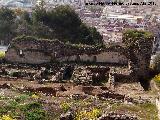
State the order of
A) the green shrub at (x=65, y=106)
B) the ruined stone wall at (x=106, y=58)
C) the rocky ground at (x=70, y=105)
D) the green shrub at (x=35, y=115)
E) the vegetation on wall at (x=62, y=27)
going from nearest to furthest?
the green shrub at (x=35, y=115)
the rocky ground at (x=70, y=105)
the green shrub at (x=65, y=106)
the ruined stone wall at (x=106, y=58)
the vegetation on wall at (x=62, y=27)

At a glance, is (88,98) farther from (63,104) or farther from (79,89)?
(79,89)

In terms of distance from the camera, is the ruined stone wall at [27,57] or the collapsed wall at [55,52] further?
the ruined stone wall at [27,57]

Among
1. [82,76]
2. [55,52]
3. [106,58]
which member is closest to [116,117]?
[82,76]

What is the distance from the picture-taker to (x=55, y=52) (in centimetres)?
3269

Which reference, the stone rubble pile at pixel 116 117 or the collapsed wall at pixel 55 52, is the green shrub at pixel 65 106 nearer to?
the stone rubble pile at pixel 116 117

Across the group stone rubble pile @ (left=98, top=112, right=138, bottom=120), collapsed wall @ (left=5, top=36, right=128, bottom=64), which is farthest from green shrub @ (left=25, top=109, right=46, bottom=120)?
collapsed wall @ (left=5, top=36, right=128, bottom=64)

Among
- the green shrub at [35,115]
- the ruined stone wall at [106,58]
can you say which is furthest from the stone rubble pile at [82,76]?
the green shrub at [35,115]

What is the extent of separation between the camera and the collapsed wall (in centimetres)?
3250

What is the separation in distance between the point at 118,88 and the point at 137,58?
5132mm

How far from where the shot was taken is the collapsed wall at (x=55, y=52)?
3250 cm

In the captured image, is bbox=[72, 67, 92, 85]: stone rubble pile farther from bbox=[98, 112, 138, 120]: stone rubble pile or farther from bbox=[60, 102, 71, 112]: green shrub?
bbox=[98, 112, 138, 120]: stone rubble pile

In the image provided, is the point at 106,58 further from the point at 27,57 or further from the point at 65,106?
the point at 65,106

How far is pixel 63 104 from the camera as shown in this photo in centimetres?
2042

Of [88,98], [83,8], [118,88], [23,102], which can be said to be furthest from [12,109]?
[83,8]
